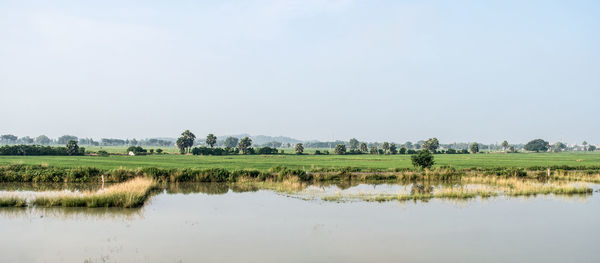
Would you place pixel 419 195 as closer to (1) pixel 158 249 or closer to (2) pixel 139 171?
(1) pixel 158 249

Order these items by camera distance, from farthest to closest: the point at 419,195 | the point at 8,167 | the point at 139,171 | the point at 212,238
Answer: the point at 8,167 < the point at 139,171 < the point at 419,195 < the point at 212,238

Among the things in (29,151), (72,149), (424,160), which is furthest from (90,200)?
(29,151)

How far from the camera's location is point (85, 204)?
21.7 metres

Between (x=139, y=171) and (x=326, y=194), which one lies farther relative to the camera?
(x=139, y=171)

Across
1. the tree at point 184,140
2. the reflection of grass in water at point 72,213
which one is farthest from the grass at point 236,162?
the tree at point 184,140

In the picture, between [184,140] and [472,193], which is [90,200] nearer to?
[472,193]

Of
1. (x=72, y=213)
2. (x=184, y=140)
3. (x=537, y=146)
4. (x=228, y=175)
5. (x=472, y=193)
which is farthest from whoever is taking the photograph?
(x=537, y=146)

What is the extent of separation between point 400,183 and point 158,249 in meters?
23.6

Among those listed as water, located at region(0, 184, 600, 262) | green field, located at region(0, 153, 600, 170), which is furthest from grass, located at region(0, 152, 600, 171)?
water, located at region(0, 184, 600, 262)

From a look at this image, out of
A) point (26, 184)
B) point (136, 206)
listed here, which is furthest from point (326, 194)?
point (26, 184)

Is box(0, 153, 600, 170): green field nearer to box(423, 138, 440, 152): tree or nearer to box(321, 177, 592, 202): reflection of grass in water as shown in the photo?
box(321, 177, 592, 202): reflection of grass in water

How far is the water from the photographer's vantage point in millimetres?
13391

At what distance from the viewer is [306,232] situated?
16562mm

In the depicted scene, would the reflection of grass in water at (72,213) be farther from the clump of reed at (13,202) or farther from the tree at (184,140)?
the tree at (184,140)
